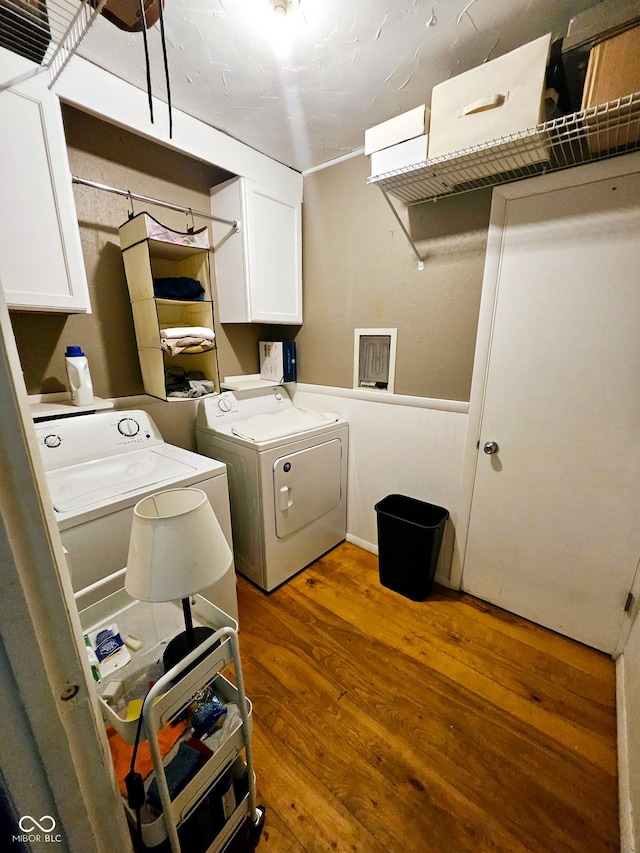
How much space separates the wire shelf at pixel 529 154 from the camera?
114 centimetres

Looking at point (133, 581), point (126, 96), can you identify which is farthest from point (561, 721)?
point (126, 96)

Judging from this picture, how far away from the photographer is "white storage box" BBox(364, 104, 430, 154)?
142 cm

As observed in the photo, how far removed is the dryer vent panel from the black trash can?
77cm

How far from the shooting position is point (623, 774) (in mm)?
1156

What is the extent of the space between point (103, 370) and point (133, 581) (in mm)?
1421

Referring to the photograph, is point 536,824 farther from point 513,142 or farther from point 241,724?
point 513,142

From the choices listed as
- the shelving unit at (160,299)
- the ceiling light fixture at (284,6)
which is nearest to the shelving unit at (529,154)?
the ceiling light fixture at (284,6)

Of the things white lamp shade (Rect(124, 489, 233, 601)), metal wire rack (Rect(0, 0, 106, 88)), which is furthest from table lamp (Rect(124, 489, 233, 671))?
metal wire rack (Rect(0, 0, 106, 88))

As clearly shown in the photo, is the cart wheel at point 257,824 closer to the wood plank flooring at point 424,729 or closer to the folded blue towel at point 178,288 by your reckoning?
the wood plank flooring at point 424,729

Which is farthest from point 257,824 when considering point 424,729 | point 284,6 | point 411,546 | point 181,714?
point 284,6

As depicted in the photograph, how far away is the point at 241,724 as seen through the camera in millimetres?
915

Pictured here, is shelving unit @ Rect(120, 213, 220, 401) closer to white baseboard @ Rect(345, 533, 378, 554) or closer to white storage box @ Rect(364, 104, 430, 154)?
white storage box @ Rect(364, 104, 430, 154)

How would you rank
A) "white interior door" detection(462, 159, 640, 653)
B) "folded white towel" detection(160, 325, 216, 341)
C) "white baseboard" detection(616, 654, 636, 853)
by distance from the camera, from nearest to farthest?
"white baseboard" detection(616, 654, 636, 853) → "white interior door" detection(462, 159, 640, 653) → "folded white towel" detection(160, 325, 216, 341)

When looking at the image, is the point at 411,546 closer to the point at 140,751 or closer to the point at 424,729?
the point at 424,729
